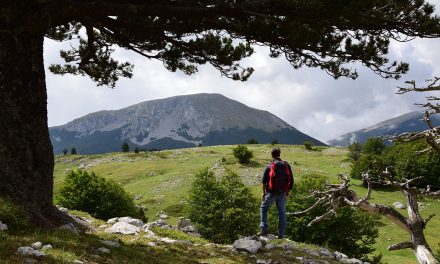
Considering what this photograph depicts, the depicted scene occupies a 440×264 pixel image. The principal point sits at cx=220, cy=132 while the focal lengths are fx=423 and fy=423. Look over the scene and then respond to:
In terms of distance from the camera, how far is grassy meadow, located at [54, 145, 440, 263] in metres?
38.8

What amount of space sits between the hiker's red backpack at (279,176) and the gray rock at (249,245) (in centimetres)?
215

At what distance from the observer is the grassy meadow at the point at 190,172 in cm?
3881

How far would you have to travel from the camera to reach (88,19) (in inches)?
447

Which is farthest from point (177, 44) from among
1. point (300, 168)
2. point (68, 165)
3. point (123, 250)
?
point (68, 165)

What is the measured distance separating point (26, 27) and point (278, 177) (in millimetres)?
7885

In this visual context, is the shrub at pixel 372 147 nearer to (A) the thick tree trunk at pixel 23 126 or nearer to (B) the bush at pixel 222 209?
(B) the bush at pixel 222 209

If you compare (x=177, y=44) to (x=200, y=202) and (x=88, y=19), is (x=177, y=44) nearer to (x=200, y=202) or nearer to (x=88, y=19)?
(x=88, y=19)

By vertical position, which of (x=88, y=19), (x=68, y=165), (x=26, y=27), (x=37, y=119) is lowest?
(x=68, y=165)

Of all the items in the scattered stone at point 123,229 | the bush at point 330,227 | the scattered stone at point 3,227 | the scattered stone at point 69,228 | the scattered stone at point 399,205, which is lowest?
the scattered stone at point 399,205

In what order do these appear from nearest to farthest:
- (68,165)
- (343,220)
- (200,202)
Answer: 1. (343,220)
2. (200,202)
3. (68,165)

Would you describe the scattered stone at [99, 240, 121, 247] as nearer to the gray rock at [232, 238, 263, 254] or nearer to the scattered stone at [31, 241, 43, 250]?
the scattered stone at [31, 241, 43, 250]

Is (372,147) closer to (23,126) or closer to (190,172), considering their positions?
(190,172)

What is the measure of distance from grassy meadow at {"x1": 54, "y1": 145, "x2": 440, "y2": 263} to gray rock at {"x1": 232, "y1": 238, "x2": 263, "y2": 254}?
22.4 metres

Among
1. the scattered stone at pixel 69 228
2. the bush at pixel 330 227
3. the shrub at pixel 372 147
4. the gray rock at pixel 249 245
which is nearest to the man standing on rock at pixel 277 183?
the gray rock at pixel 249 245
